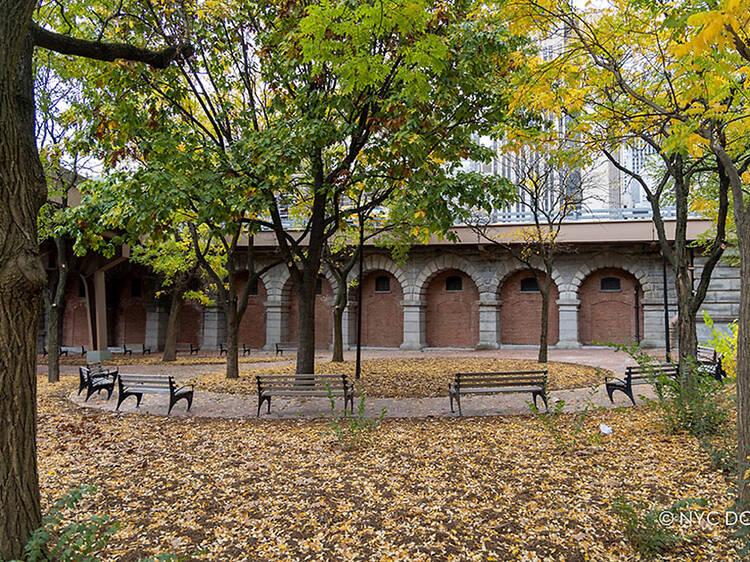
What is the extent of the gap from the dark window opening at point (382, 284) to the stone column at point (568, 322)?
8255mm

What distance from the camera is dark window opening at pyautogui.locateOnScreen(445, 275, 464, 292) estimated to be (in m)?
24.1

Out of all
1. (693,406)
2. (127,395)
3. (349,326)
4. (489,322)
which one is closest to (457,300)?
(489,322)

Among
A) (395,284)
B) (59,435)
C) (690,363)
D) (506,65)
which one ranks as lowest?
(59,435)

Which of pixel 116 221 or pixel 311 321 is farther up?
pixel 116 221

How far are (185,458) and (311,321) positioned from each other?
215 inches

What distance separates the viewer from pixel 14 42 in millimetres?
3283

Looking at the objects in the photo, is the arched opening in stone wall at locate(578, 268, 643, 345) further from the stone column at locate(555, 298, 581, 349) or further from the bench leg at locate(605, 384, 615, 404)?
the bench leg at locate(605, 384, 615, 404)

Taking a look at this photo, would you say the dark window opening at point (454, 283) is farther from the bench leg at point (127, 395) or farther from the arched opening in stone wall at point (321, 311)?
the bench leg at point (127, 395)

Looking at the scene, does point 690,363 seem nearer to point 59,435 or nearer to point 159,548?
point 159,548

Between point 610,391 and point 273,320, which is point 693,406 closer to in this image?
point 610,391

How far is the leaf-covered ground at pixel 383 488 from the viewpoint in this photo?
404 centimetres

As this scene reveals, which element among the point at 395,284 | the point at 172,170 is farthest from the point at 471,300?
the point at 172,170

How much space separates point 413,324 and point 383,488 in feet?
61.2

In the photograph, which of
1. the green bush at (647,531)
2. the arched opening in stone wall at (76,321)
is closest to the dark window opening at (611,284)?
the green bush at (647,531)
